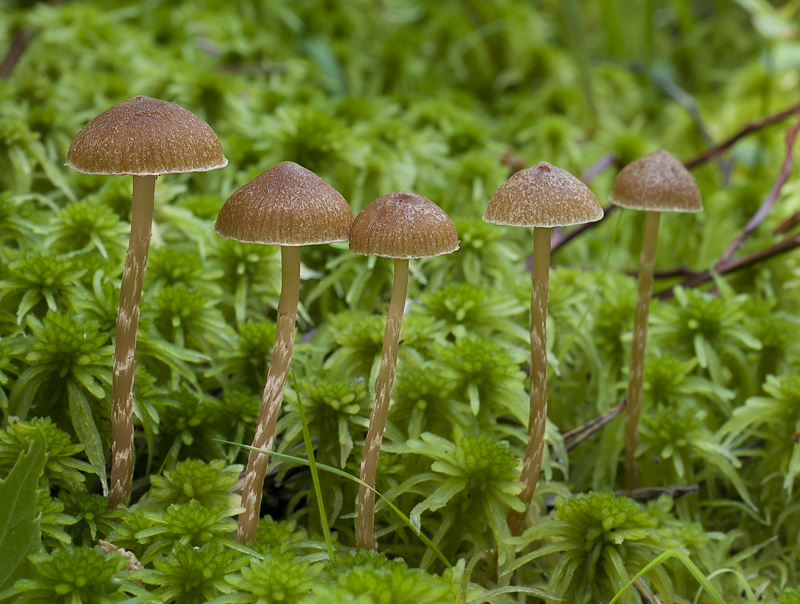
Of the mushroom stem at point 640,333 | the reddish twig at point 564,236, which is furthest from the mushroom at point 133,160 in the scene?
the reddish twig at point 564,236

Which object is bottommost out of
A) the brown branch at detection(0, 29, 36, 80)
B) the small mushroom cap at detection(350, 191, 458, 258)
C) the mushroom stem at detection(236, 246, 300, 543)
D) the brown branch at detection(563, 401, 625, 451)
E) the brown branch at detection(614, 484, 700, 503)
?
the brown branch at detection(614, 484, 700, 503)

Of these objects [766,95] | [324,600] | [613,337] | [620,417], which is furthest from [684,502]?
[766,95]

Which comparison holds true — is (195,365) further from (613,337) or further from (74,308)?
(613,337)

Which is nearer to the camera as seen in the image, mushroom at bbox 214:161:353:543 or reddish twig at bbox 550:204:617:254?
mushroom at bbox 214:161:353:543

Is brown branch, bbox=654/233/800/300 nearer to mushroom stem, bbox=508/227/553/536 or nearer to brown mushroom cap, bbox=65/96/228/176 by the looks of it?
mushroom stem, bbox=508/227/553/536

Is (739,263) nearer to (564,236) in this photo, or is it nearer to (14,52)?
(564,236)

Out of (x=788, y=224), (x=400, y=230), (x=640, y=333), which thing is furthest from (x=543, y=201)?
(x=788, y=224)

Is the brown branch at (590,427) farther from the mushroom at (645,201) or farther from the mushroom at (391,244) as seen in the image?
the mushroom at (391,244)

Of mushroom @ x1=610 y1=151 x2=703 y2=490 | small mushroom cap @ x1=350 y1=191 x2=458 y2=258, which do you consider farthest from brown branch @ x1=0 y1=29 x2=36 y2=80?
mushroom @ x1=610 y1=151 x2=703 y2=490
